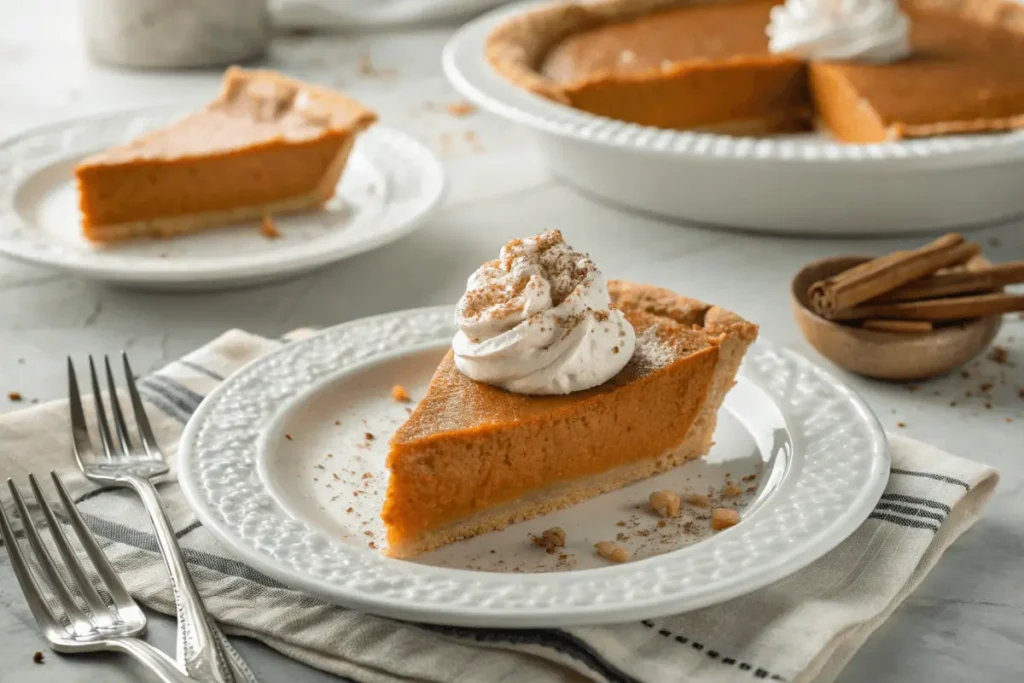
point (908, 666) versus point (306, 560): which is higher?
point (306, 560)

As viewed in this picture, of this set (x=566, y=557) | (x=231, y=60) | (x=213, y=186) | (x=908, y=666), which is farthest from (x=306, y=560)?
(x=231, y=60)

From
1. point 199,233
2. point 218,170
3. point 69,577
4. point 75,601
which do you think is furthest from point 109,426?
point 218,170

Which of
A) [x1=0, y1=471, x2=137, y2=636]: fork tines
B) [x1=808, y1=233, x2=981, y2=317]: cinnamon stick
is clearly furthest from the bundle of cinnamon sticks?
[x1=0, y1=471, x2=137, y2=636]: fork tines

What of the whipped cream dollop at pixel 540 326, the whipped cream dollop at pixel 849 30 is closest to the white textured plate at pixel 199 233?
the whipped cream dollop at pixel 540 326

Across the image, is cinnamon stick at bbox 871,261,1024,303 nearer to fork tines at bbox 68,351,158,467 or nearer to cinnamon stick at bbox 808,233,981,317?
cinnamon stick at bbox 808,233,981,317

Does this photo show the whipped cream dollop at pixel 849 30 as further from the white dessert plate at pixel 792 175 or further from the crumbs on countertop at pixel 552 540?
the crumbs on countertop at pixel 552 540

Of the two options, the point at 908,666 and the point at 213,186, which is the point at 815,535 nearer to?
the point at 908,666
